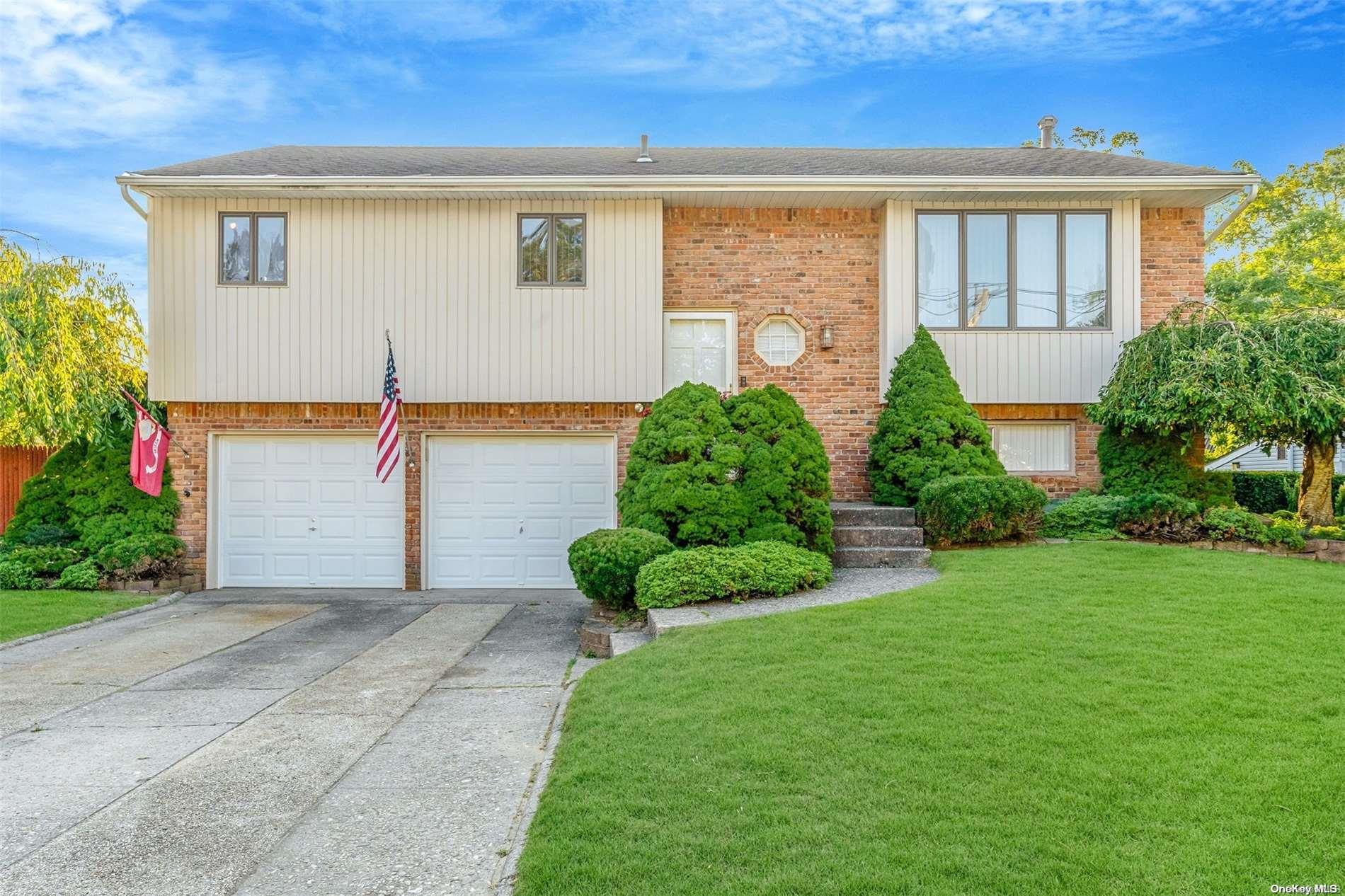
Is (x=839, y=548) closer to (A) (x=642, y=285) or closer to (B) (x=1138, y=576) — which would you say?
(B) (x=1138, y=576)

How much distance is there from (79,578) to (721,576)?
8.06 meters

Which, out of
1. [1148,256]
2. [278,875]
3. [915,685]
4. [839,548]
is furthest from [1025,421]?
[278,875]

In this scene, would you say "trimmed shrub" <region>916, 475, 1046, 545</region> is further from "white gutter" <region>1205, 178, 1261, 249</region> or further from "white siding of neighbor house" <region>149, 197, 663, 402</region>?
"white gutter" <region>1205, 178, 1261, 249</region>

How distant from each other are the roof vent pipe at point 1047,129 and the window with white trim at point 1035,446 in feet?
16.8

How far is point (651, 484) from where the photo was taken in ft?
27.2

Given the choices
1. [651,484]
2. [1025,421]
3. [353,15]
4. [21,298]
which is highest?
[353,15]

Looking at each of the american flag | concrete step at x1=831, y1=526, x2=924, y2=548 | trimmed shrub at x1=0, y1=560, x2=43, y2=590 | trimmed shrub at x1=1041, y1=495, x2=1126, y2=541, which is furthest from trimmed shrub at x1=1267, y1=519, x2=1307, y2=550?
trimmed shrub at x1=0, y1=560, x2=43, y2=590

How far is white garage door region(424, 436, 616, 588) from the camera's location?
36.4ft

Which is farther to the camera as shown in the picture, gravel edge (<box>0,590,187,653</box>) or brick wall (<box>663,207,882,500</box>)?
brick wall (<box>663,207,882,500</box>)

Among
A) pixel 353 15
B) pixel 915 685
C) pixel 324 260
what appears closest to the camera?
pixel 915 685

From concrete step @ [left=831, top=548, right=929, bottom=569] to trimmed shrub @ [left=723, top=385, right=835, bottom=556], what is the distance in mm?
193

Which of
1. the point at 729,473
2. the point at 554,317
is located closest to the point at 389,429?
the point at 554,317

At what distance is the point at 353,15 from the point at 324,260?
8014 mm

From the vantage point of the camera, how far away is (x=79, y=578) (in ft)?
32.4
